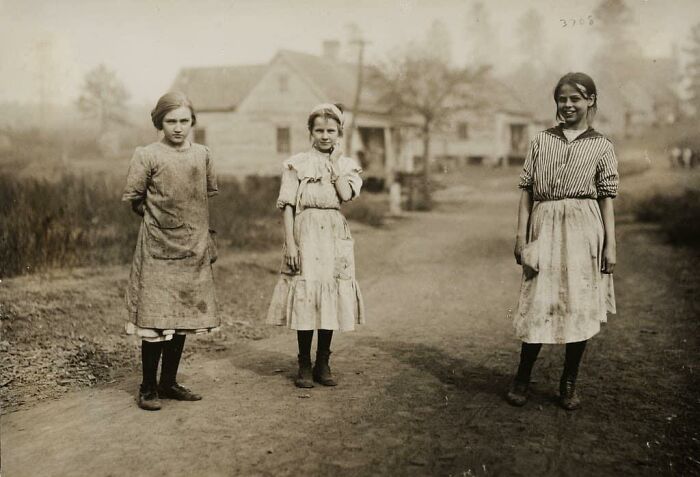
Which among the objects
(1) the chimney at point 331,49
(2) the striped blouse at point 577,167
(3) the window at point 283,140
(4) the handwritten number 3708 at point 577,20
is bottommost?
(2) the striped blouse at point 577,167

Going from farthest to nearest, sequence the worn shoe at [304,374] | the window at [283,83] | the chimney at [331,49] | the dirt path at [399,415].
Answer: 1. the chimney at [331,49]
2. the window at [283,83]
3. the worn shoe at [304,374]
4. the dirt path at [399,415]

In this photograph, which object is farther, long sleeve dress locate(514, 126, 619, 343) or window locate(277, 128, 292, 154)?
window locate(277, 128, 292, 154)

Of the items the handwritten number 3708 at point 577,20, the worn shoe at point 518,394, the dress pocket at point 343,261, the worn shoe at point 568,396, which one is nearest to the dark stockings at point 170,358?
the dress pocket at point 343,261

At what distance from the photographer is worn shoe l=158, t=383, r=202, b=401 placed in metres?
4.17

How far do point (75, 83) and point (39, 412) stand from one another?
664cm

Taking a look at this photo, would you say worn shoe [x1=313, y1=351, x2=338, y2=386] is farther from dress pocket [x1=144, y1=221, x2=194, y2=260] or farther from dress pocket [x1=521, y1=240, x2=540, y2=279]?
dress pocket [x1=521, y1=240, x2=540, y2=279]

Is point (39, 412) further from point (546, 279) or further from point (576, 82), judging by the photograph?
point (576, 82)

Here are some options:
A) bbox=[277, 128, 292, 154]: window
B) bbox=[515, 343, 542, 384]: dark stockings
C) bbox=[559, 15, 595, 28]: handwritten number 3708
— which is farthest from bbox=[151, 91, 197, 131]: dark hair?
bbox=[277, 128, 292, 154]: window

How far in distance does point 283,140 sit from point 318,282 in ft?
79.0

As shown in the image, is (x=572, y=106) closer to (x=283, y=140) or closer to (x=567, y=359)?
(x=567, y=359)

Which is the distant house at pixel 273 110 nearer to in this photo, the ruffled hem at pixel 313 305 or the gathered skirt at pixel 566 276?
the ruffled hem at pixel 313 305

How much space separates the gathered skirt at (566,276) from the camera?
154 inches

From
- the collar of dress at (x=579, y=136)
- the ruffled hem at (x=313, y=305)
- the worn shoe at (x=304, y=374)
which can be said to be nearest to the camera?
the collar of dress at (x=579, y=136)

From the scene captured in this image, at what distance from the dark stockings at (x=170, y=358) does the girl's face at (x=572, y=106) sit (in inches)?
108
